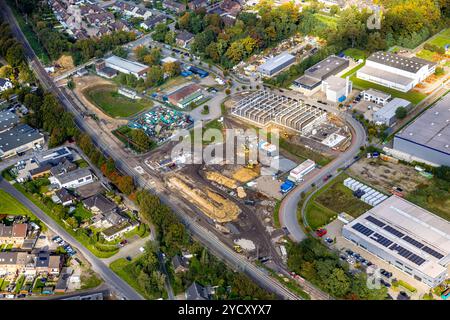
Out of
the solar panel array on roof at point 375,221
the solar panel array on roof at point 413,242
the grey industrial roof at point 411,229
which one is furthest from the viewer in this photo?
the solar panel array on roof at point 375,221

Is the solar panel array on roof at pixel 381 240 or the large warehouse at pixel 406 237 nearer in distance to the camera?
the large warehouse at pixel 406 237

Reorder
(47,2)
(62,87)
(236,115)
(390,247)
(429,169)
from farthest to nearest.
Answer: (47,2), (62,87), (236,115), (429,169), (390,247)

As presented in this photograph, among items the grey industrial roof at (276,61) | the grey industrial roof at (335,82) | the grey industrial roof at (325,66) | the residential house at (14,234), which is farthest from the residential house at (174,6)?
the residential house at (14,234)

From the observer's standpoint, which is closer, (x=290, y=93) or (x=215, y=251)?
(x=215, y=251)

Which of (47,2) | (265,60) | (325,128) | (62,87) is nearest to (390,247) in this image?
(325,128)

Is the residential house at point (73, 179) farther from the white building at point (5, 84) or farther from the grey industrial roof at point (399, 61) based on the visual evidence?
the grey industrial roof at point (399, 61)

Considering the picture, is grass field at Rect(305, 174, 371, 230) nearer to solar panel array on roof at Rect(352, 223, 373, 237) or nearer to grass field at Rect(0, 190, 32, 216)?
solar panel array on roof at Rect(352, 223, 373, 237)

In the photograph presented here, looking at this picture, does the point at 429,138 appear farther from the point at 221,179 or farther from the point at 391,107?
the point at 221,179

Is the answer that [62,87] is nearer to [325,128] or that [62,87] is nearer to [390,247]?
[325,128]
